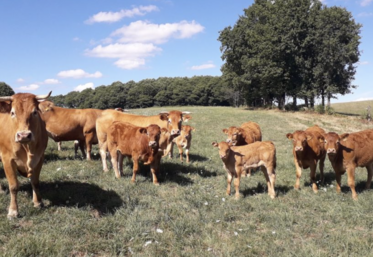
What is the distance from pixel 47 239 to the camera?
496 centimetres

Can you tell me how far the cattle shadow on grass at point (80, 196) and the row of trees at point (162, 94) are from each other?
9784 cm

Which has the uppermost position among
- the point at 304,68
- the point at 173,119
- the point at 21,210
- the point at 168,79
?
the point at 168,79

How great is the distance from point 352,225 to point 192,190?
3.90 metres

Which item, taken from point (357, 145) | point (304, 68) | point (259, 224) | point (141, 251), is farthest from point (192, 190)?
point (304, 68)

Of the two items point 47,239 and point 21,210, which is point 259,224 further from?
point 21,210

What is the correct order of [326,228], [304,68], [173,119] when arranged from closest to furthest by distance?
[326,228] < [173,119] < [304,68]

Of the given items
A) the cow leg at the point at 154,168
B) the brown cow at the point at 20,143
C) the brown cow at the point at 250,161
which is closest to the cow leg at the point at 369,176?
the brown cow at the point at 250,161

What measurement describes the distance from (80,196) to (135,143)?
2231 mm

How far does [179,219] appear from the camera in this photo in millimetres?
6062

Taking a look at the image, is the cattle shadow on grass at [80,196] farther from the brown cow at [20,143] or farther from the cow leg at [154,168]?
the cow leg at [154,168]

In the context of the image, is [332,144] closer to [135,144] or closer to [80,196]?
[135,144]

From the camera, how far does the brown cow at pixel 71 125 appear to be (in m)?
11.0

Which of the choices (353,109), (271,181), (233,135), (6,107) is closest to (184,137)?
(233,135)

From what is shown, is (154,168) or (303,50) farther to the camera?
(303,50)
